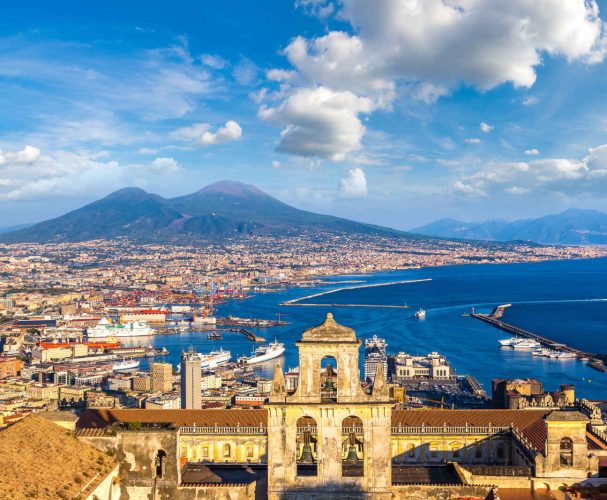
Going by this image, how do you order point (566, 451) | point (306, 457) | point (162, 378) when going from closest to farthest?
point (306, 457), point (566, 451), point (162, 378)

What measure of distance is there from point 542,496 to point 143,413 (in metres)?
10.0

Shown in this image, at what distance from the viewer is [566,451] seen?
41.3ft

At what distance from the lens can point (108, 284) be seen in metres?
146

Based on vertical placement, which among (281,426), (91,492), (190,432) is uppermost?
(281,426)

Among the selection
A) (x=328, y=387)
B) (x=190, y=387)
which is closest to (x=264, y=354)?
(x=190, y=387)

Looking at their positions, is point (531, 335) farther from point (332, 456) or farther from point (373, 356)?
point (332, 456)

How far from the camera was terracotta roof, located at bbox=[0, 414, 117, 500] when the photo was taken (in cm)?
915

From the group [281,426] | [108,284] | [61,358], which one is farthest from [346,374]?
[108,284]

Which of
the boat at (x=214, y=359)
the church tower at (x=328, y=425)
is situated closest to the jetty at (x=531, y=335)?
the boat at (x=214, y=359)

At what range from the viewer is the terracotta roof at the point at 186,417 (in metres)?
17.1

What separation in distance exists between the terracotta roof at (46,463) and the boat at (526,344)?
57822mm

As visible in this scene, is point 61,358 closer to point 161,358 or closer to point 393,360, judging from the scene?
point 161,358

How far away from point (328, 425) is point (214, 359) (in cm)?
5175

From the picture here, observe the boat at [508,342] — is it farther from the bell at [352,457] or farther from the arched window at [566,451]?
the bell at [352,457]
